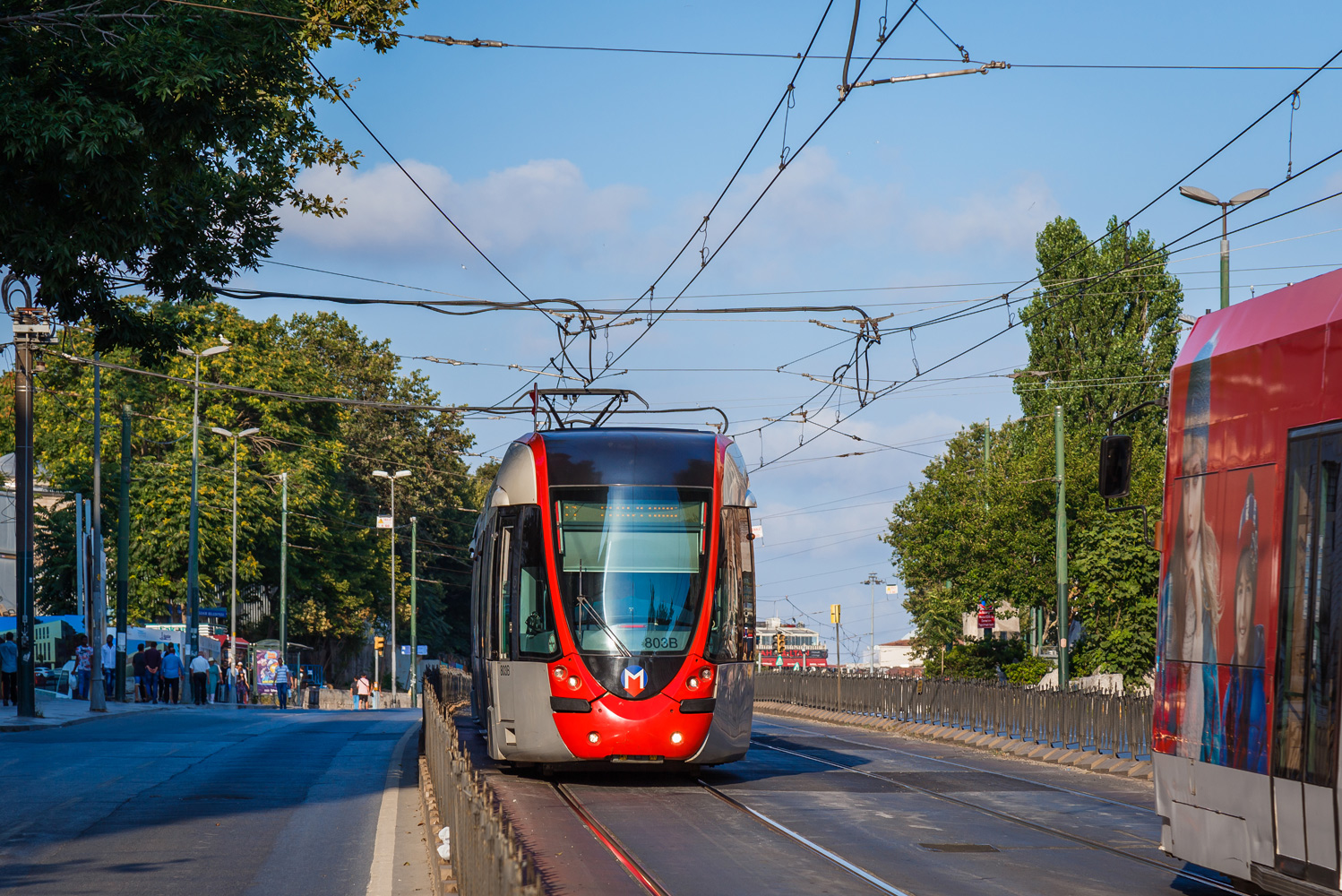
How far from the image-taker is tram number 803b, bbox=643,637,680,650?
15.5m

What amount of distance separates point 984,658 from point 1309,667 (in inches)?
1633

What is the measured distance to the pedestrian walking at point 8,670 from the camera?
33.9m

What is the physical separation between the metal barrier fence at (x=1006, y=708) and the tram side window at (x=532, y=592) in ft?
25.5

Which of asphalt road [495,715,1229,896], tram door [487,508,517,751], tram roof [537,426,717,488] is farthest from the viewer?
tram roof [537,426,717,488]

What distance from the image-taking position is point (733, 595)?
16.0 meters

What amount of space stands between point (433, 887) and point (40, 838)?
169 inches

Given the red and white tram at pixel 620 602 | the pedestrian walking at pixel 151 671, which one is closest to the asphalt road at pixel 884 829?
the red and white tram at pixel 620 602

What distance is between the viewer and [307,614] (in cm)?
6425

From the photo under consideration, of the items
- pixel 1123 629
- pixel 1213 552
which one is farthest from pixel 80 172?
pixel 1123 629

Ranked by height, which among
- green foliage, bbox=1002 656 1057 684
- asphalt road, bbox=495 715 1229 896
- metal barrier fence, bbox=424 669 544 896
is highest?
metal barrier fence, bbox=424 669 544 896

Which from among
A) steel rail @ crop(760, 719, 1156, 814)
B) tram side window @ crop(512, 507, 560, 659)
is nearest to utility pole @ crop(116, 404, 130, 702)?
steel rail @ crop(760, 719, 1156, 814)

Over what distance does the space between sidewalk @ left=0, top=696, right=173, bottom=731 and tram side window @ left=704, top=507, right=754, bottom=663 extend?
15.3m

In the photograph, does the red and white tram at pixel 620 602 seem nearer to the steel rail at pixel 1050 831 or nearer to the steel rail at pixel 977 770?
the steel rail at pixel 1050 831

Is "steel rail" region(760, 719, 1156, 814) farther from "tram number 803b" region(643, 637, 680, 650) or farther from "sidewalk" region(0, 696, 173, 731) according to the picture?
"sidewalk" region(0, 696, 173, 731)
